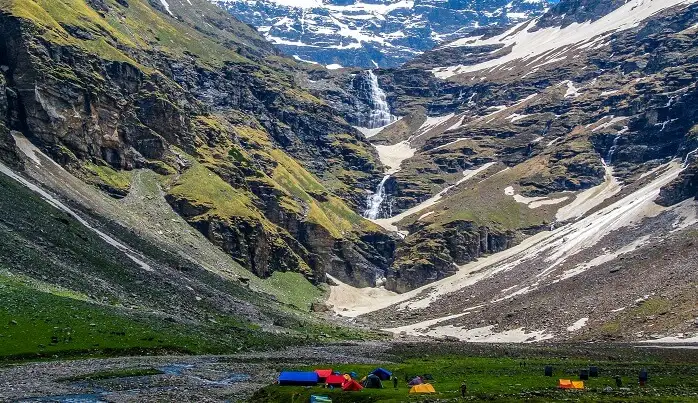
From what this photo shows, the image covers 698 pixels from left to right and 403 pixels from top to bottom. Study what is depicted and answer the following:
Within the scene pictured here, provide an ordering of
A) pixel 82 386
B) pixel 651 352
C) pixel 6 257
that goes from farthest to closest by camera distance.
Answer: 1. pixel 651 352
2. pixel 6 257
3. pixel 82 386

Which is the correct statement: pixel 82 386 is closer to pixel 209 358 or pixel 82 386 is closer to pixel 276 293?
pixel 209 358

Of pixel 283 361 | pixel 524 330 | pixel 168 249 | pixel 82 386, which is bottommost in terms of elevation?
pixel 82 386

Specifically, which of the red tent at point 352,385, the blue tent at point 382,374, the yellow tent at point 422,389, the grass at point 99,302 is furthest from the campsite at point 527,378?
the grass at point 99,302

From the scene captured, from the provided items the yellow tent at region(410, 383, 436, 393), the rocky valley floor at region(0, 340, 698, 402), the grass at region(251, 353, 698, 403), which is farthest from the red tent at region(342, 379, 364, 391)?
the yellow tent at region(410, 383, 436, 393)

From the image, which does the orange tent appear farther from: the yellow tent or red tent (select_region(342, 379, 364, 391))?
red tent (select_region(342, 379, 364, 391))

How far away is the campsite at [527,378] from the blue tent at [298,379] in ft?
2.36

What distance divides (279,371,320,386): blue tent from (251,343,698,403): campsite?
720mm

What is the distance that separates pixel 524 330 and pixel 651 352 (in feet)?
173

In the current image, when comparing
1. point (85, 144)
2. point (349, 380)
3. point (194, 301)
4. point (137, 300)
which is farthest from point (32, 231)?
point (85, 144)

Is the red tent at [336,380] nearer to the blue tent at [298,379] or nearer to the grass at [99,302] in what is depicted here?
the blue tent at [298,379]

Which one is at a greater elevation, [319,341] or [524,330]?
[524,330]

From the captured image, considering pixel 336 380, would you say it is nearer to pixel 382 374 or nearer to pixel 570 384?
pixel 382 374

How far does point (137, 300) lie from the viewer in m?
102

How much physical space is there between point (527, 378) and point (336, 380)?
20.0m
